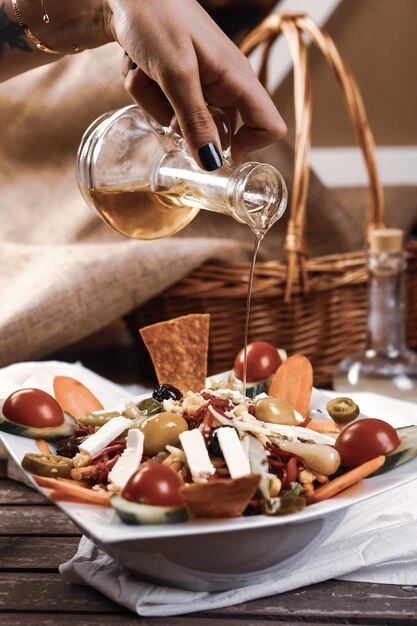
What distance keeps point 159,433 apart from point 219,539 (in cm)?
20

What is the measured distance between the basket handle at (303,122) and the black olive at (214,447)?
98cm

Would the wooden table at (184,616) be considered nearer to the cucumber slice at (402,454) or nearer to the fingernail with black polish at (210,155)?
the cucumber slice at (402,454)

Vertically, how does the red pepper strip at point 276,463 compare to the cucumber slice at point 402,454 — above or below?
above

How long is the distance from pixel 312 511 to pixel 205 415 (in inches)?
9.7

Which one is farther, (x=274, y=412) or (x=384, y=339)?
(x=384, y=339)

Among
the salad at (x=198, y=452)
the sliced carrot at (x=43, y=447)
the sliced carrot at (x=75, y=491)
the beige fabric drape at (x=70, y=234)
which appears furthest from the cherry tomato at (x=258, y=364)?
the beige fabric drape at (x=70, y=234)

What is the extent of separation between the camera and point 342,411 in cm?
123

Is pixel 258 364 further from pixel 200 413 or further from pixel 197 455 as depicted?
pixel 197 455

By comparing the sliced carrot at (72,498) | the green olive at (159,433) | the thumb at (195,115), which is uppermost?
the thumb at (195,115)

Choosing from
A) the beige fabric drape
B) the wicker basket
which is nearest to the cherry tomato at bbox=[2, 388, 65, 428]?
the beige fabric drape

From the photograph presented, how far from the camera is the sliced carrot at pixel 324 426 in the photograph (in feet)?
3.98

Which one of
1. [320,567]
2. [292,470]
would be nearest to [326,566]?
[320,567]

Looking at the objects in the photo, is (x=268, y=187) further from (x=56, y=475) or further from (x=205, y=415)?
(x=56, y=475)

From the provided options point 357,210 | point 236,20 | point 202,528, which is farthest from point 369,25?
point 202,528
